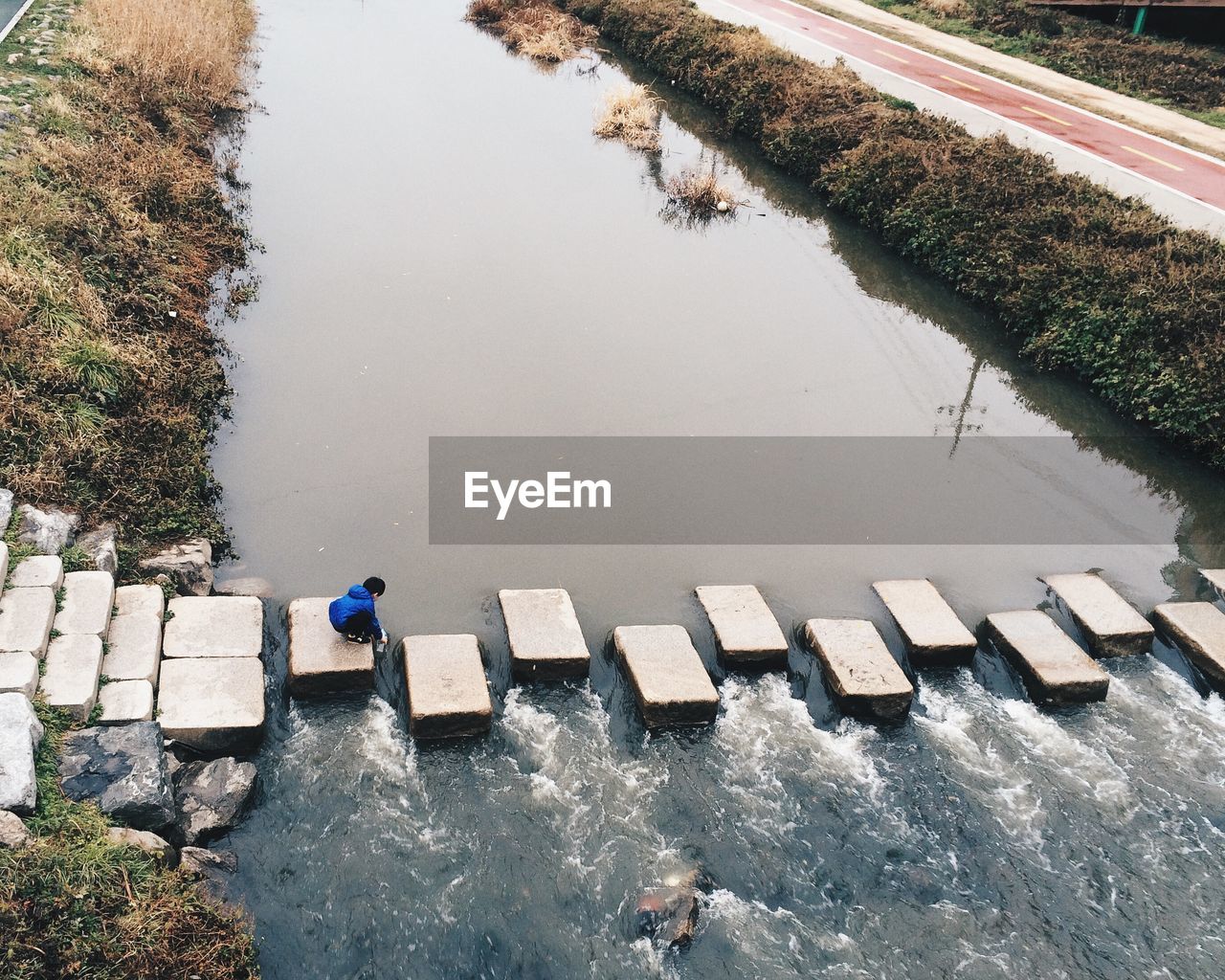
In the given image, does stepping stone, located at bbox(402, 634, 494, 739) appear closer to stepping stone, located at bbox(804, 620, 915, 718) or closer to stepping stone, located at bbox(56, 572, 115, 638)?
stepping stone, located at bbox(56, 572, 115, 638)

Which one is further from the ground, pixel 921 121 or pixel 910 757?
pixel 921 121

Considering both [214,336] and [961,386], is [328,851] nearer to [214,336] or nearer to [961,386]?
[214,336]

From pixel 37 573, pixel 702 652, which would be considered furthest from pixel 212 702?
pixel 702 652

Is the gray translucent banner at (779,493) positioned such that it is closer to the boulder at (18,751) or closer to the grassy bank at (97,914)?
the boulder at (18,751)

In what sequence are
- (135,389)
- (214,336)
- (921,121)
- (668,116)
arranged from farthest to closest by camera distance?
(668,116)
(921,121)
(214,336)
(135,389)

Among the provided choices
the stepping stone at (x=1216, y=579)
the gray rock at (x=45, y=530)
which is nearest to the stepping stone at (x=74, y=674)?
the gray rock at (x=45, y=530)

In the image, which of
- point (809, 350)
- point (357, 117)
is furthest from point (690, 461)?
point (357, 117)

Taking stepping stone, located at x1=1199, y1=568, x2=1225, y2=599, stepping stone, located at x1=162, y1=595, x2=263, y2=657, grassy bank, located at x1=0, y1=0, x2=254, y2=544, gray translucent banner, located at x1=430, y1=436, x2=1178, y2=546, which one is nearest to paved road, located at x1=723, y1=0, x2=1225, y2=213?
gray translucent banner, located at x1=430, y1=436, x2=1178, y2=546
